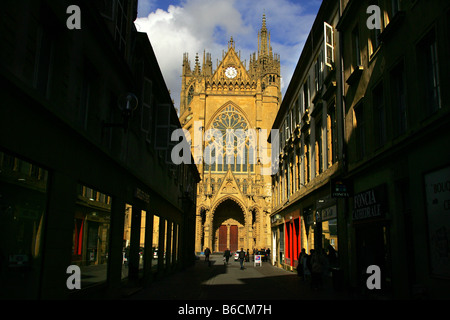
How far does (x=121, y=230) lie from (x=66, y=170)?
486cm

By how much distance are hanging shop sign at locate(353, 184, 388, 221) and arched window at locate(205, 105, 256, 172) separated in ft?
151

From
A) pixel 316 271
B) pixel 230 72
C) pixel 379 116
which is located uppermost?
pixel 230 72

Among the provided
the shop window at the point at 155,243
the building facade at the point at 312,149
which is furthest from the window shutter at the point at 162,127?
the building facade at the point at 312,149

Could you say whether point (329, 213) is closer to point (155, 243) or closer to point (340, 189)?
point (340, 189)

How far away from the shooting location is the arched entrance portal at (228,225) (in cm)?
5909

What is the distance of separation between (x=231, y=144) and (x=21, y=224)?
54.9m

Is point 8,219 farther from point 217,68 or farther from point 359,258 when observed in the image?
point 217,68

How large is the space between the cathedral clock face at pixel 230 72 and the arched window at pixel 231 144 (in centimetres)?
659

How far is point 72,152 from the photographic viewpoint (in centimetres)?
841

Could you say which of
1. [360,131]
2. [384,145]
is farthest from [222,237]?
[384,145]

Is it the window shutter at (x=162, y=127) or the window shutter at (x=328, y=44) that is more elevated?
the window shutter at (x=328, y=44)

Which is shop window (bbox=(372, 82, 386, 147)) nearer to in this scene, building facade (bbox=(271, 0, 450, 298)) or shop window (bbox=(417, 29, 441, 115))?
building facade (bbox=(271, 0, 450, 298))

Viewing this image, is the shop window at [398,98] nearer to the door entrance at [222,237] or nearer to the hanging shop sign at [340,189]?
the hanging shop sign at [340,189]

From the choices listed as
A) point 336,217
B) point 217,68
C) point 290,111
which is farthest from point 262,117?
point 336,217
